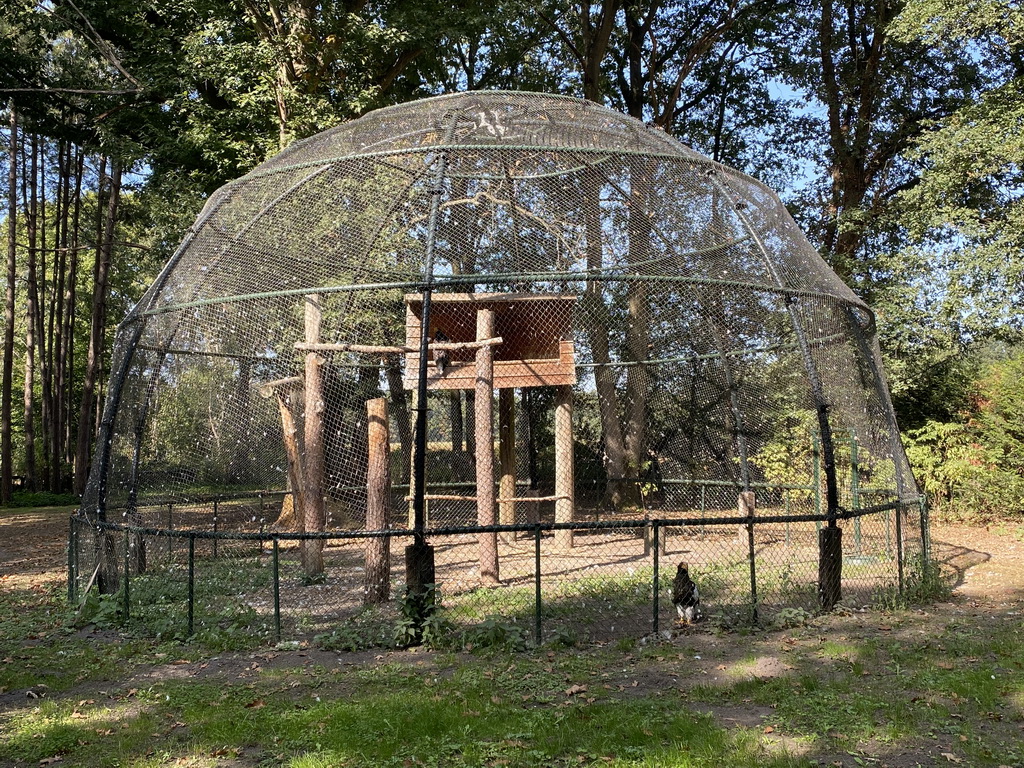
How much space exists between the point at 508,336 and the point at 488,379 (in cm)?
263

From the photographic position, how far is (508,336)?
11656 mm

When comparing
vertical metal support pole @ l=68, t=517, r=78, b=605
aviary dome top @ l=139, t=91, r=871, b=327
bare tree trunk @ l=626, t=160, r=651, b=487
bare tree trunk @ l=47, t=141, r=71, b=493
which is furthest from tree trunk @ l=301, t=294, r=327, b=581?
bare tree trunk @ l=47, t=141, r=71, b=493

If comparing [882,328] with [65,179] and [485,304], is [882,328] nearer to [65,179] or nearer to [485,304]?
[485,304]

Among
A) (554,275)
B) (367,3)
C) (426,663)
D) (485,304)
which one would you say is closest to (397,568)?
(485,304)

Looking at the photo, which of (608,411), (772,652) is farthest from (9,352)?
(772,652)

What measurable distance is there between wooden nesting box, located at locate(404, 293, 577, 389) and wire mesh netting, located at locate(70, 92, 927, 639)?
42 millimetres

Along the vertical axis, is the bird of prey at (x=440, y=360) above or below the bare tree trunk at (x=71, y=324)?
below

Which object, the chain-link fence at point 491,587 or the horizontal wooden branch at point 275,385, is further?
the horizontal wooden branch at point 275,385

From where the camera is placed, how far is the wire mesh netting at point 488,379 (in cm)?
717

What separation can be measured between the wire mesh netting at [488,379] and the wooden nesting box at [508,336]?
4 cm

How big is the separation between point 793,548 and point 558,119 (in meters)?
6.65

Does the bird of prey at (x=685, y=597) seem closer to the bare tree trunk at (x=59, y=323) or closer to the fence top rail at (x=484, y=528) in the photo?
the fence top rail at (x=484, y=528)

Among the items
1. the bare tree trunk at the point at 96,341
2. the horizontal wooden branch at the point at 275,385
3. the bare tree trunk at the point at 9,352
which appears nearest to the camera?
the horizontal wooden branch at the point at 275,385

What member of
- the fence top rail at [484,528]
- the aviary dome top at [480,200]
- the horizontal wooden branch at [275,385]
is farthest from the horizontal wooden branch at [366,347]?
the fence top rail at [484,528]
